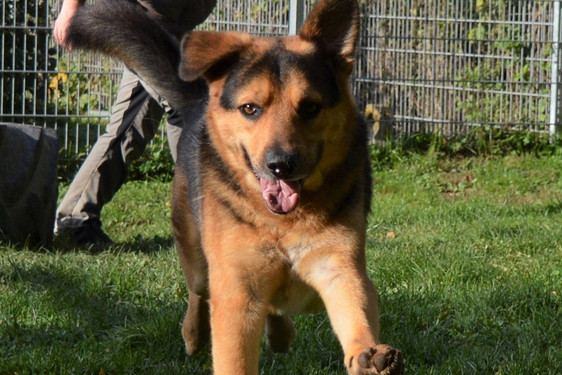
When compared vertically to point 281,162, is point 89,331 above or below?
below

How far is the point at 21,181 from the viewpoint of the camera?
21.0 feet

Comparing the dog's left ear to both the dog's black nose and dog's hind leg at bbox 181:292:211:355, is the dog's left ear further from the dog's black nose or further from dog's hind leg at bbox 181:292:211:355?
dog's hind leg at bbox 181:292:211:355

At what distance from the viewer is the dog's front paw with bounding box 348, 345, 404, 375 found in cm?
310

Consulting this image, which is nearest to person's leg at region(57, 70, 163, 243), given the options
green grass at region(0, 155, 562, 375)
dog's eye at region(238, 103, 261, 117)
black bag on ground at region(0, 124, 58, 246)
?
black bag on ground at region(0, 124, 58, 246)

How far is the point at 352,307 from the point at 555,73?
292 inches

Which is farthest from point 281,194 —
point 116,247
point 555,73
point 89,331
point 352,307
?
point 555,73

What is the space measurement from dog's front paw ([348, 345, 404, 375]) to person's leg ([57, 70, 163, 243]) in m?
3.70

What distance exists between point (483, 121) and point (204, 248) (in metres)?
6.78

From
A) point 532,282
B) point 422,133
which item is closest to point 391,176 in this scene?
point 422,133

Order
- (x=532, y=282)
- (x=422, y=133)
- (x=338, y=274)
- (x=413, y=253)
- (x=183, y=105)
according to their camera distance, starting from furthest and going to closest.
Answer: (x=422, y=133), (x=413, y=253), (x=532, y=282), (x=183, y=105), (x=338, y=274)

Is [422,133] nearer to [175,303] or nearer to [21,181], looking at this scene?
[21,181]

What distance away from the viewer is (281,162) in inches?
136

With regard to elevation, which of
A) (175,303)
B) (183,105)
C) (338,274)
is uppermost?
(183,105)

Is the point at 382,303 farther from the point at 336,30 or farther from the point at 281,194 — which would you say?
the point at 336,30
